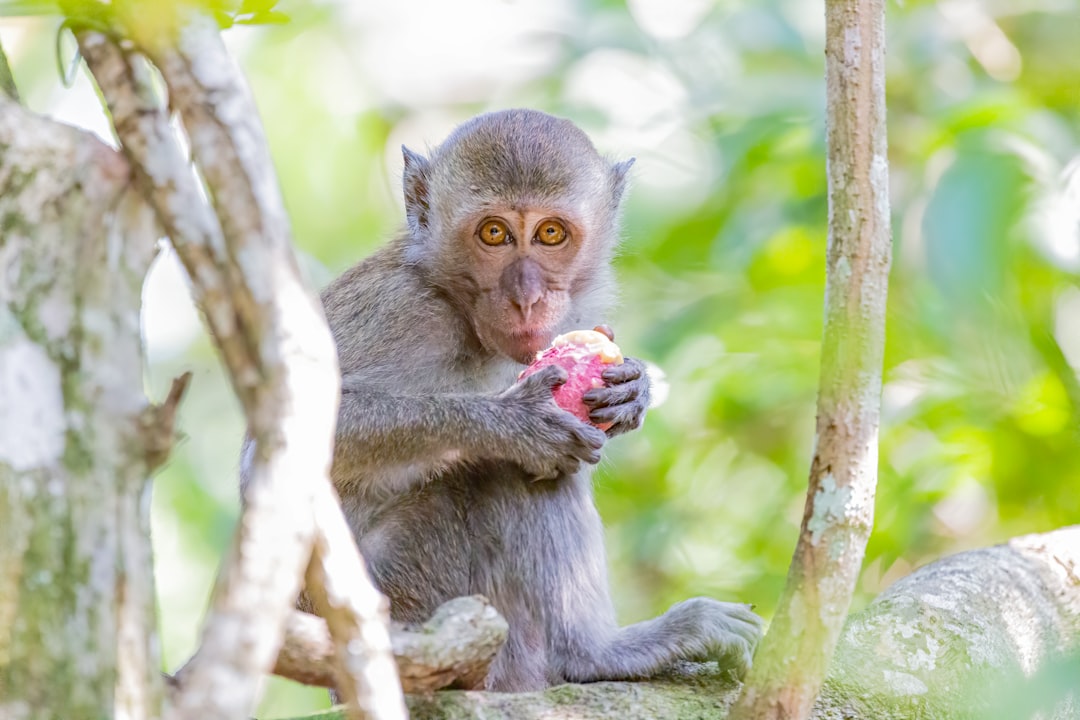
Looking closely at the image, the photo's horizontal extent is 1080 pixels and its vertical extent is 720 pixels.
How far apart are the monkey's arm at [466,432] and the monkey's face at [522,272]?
0.46 m

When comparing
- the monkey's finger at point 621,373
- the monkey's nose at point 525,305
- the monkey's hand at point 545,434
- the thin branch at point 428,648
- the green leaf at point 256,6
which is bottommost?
the thin branch at point 428,648

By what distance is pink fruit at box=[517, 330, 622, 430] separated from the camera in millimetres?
5121

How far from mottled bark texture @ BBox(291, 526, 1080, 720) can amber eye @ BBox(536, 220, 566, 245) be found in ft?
7.07

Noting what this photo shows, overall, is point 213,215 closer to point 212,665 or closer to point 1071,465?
point 212,665

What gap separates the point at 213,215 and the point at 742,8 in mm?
5090

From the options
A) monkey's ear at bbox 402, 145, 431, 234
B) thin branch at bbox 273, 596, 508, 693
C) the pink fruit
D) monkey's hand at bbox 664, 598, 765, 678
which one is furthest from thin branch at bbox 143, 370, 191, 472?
monkey's ear at bbox 402, 145, 431, 234

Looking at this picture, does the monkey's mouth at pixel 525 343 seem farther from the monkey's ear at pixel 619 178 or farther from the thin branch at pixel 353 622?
the thin branch at pixel 353 622

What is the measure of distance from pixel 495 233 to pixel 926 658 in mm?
2720

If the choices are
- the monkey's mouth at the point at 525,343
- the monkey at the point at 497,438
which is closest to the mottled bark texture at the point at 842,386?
the monkey at the point at 497,438

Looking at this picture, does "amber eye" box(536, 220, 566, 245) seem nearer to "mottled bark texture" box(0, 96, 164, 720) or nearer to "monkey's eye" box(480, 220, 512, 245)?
"monkey's eye" box(480, 220, 512, 245)

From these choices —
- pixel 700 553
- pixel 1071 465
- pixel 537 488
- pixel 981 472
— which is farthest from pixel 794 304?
pixel 700 553

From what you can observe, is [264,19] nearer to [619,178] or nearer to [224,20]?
[224,20]

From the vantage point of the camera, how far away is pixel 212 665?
6.70 ft

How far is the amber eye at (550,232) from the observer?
588cm
